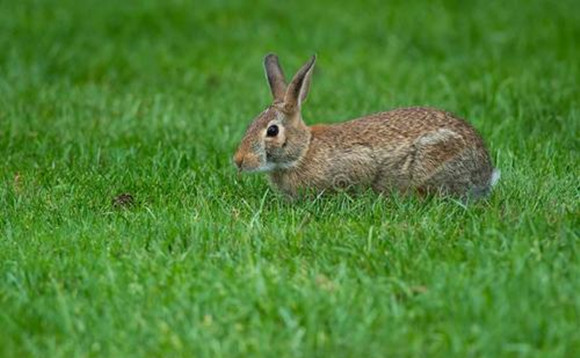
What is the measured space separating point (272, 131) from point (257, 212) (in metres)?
0.76

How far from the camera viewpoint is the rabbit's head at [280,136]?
697 cm

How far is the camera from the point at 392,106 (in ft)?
31.7

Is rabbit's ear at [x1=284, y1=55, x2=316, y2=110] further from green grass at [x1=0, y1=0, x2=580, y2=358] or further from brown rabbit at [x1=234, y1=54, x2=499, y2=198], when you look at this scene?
green grass at [x1=0, y1=0, x2=580, y2=358]

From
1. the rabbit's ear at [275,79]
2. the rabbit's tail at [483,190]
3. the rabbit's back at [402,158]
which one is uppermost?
the rabbit's ear at [275,79]

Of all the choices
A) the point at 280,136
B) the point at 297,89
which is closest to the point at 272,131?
the point at 280,136

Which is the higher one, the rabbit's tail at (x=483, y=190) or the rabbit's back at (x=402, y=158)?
the rabbit's back at (x=402, y=158)

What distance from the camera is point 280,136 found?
7.09 m

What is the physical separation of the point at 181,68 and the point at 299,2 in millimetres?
2673

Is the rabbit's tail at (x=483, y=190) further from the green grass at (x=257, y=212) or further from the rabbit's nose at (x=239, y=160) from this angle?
the rabbit's nose at (x=239, y=160)

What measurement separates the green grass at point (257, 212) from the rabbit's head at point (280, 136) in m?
0.24

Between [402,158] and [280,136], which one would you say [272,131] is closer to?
[280,136]

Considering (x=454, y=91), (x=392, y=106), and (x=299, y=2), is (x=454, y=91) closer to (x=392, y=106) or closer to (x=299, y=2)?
(x=392, y=106)

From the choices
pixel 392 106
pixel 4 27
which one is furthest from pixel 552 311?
pixel 4 27

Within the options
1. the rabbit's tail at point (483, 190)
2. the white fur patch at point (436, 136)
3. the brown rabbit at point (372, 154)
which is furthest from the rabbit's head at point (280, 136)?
the rabbit's tail at point (483, 190)
